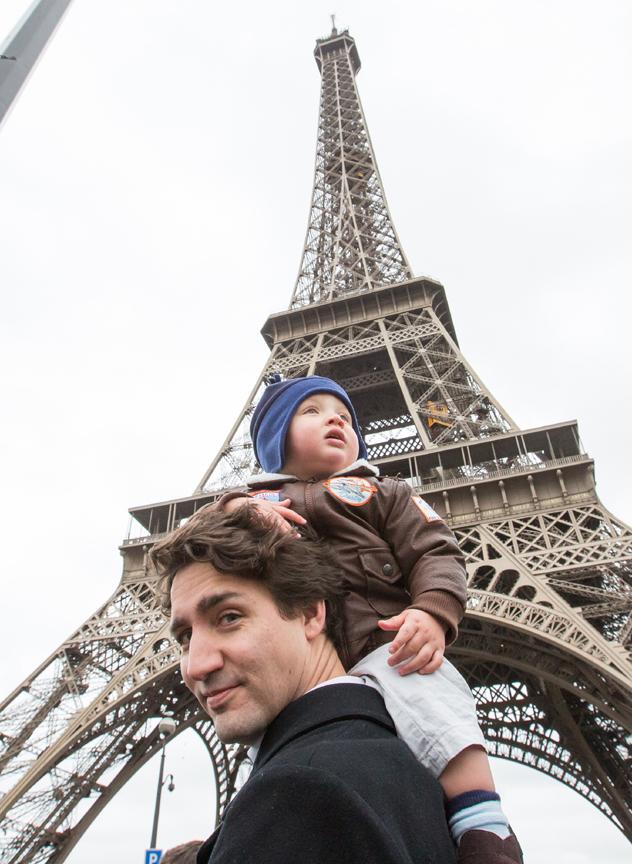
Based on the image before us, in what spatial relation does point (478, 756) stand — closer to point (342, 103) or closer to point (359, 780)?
point (359, 780)

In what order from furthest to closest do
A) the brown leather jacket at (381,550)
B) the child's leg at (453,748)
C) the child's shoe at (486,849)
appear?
the brown leather jacket at (381,550), the child's leg at (453,748), the child's shoe at (486,849)

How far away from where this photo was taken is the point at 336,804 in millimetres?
1050

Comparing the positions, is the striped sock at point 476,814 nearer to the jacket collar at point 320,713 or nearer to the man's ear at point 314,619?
the jacket collar at point 320,713

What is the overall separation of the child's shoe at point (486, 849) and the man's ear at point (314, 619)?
0.59m

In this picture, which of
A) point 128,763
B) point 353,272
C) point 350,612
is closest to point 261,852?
point 350,612

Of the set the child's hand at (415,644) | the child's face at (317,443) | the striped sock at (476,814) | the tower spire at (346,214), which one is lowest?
the striped sock at (476,814)

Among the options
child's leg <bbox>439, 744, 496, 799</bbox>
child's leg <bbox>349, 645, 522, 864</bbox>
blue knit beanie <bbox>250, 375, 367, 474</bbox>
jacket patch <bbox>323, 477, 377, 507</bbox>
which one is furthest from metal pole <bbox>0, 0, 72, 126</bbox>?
child's leg <bbox>439, 744, 496, 799</bbox>

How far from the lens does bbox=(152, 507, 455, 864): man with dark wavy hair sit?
104 centimetres

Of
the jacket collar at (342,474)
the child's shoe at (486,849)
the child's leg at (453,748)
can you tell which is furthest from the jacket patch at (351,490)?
the child's shoe at (486,849)

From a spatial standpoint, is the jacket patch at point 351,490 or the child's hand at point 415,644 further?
the jacket patch at point 351,490

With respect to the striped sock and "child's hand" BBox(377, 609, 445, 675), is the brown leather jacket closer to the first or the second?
Result: "child's hand" BBox(377, 609, 445, 675)

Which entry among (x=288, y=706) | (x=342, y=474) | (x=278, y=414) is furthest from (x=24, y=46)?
(x=288, y=706)

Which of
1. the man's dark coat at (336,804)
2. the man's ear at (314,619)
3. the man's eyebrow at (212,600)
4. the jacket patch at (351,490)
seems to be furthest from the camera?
the jacket patch at (351,490)

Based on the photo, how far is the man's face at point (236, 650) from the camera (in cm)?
154
